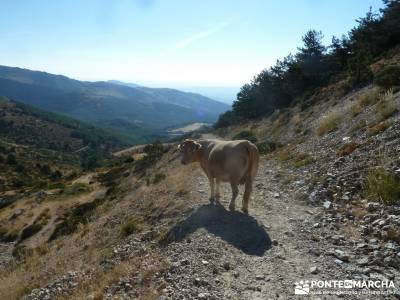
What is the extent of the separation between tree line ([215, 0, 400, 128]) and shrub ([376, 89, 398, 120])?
13332mm

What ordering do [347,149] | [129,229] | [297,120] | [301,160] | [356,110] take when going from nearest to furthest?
[129,229] < [347,149] < [301,160] < [356,110] < [297,120]

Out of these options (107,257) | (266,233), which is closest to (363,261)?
(266,233)

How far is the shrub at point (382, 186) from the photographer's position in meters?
10.4

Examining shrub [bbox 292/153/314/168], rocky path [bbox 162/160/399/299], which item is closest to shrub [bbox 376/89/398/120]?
shrub [bbox 292/153/314/168]

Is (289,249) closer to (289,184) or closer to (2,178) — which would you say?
(289,184)

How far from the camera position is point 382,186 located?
10.9 meters

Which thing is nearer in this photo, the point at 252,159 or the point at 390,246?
the point at 390,246

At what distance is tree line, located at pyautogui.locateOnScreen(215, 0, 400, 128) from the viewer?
42.7 meters

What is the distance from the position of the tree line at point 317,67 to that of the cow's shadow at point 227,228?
24.5 meters

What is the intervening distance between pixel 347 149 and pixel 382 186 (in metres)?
4.83

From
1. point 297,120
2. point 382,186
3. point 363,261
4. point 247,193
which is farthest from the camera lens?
point 297,120

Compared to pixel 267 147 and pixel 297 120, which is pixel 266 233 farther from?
pixel 297 120

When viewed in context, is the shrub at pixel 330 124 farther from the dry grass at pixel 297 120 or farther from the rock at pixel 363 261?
the rock at pixel 363 261

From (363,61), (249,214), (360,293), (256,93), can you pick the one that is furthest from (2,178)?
(360,293)
